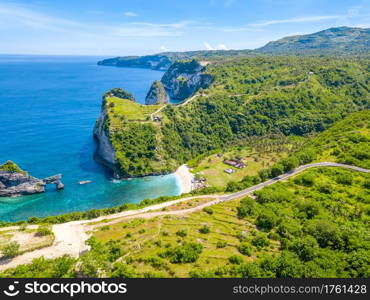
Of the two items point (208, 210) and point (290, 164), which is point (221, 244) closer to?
point (208, 210)

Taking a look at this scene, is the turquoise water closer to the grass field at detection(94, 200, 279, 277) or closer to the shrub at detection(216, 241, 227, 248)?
the grass field at detection(94, 200, 279, 277)

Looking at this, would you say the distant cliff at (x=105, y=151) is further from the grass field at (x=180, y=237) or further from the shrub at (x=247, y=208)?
the shrub at (x=247, y=208)

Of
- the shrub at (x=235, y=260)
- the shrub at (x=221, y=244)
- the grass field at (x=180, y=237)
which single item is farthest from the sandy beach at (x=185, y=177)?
the shrub at (x=235, y=260)

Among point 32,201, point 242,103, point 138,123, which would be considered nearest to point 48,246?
point 32,201

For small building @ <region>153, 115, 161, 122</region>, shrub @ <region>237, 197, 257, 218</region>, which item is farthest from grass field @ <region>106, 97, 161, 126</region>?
shrub @ <region>237, 197, 257, 218</region>

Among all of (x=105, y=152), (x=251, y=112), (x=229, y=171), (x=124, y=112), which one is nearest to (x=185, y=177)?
(x=229, y=171)

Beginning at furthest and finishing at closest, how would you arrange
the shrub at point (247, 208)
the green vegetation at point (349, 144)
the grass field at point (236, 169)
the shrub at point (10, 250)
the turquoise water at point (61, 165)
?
1. the grass field at point (236, 169)
2. the turquoise water at point (61, 165)
3. the green vegetation at point (349, 144)
4. the shrub at point (247, 208)
5. the shrub at point (10, 250)
